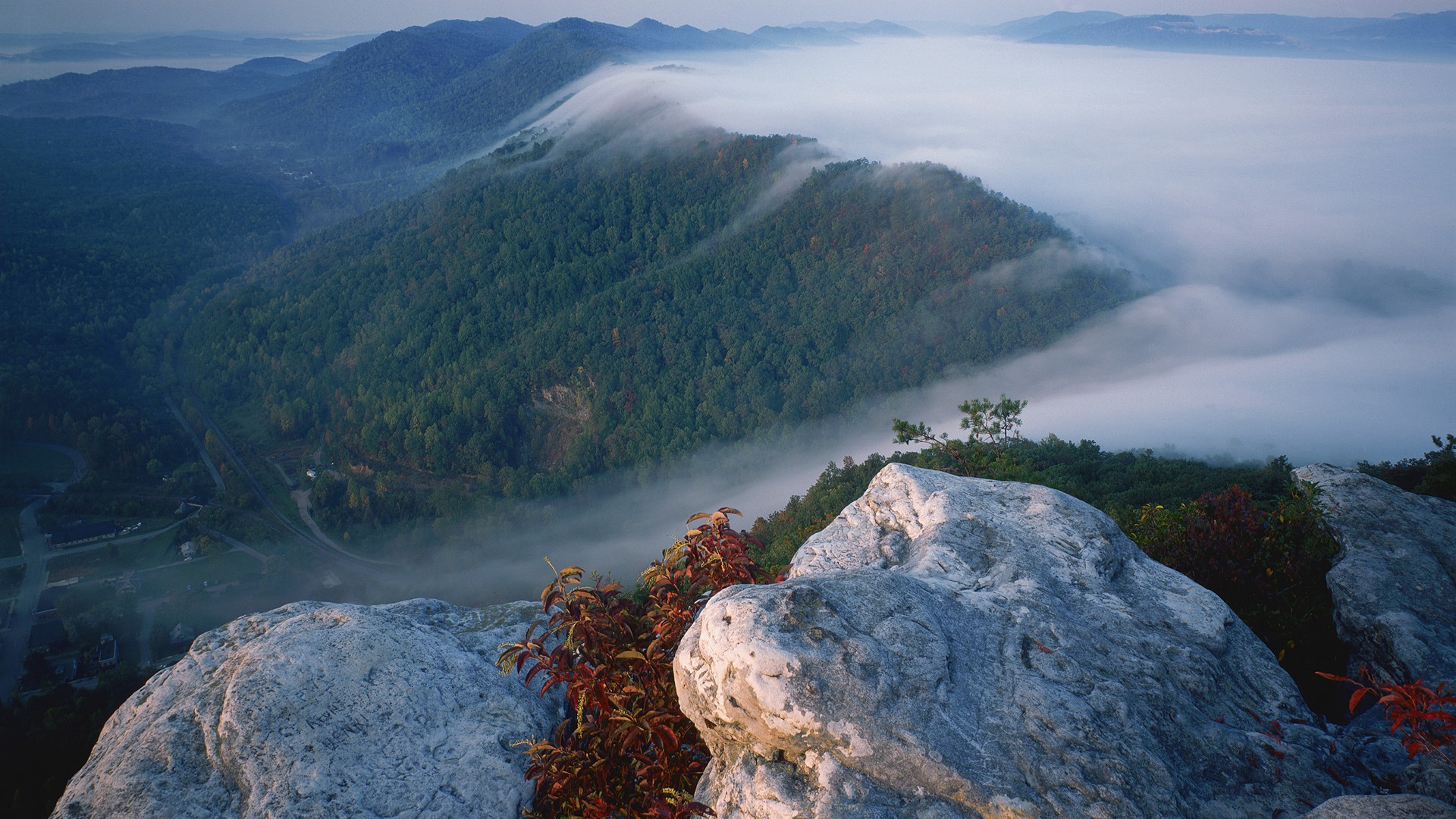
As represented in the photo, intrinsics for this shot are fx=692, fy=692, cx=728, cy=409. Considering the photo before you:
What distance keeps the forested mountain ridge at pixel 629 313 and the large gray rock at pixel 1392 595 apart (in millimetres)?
72740

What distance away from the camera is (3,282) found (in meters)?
115

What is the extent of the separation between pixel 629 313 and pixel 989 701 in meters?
98.7

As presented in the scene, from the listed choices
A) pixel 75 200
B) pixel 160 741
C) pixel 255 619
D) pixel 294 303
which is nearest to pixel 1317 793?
pixel 160 741

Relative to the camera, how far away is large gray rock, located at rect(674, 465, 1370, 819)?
4730 mm

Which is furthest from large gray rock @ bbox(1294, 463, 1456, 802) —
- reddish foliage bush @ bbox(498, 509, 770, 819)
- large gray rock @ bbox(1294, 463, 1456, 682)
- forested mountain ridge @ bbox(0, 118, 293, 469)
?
forested mountain ridge @ bbox(0, 118, 293, 469)

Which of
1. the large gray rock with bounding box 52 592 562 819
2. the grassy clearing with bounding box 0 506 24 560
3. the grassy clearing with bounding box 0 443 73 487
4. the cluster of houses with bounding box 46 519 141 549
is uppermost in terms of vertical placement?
the large gray rock with bounding box 52 592 562 819

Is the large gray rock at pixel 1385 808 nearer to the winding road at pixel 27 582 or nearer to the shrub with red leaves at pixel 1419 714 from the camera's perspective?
the shrub with red leaves at pixel 1419 714

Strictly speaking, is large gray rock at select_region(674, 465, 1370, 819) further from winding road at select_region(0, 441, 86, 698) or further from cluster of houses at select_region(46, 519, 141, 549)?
cluster of houses at select_region(46, 519, 141, 549)

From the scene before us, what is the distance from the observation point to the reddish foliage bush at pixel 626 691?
5.64 metres

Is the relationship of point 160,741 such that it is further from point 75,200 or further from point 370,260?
point 75,200

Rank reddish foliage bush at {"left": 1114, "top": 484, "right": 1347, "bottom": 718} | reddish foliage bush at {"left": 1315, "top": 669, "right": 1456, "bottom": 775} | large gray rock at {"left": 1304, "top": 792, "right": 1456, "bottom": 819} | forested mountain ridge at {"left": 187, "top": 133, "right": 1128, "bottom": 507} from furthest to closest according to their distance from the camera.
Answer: forested mountain ridge at {"left": 187, "top": 133, "right": 1128, "bottom": 507}, reddish foliage bush at {"left": 1114, "top": 484, "right": 1347, "bottom": 718}, reddish foliage bush at {"left": 1315, "top": 669, "right": 1456, "bottom": 775}, large gray rock at {"left": 1304, "top": 792, "right": 1456, "bottom": 819}

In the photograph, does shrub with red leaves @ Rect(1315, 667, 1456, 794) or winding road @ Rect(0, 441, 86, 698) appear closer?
shrub with red leaves @ Rect(1315, 667, 1456, 794)

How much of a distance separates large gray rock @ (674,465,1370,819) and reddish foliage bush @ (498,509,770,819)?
569mm

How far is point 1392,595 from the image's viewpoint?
804 cm
